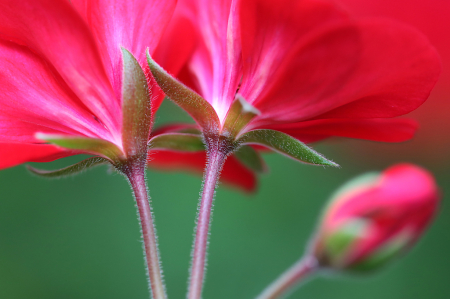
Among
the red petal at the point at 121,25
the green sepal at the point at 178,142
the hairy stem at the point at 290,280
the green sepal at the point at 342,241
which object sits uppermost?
the red petal at the point at 121,25

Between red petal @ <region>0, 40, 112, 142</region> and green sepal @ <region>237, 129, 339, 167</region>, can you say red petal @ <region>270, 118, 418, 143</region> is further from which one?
red petal @ <region>0, 40, 112, 142</region>

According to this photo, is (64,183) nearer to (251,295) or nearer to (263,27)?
(251,295)

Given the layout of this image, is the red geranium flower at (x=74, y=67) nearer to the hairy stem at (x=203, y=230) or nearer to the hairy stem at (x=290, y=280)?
the hairy stem at (x=203, y=230)

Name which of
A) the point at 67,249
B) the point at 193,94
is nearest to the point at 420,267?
Answer: the point at 67,249

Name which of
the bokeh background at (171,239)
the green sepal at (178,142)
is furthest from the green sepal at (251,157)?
the bokeh background at (171,239)

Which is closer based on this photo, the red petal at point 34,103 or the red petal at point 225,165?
the red petal at point 34,103

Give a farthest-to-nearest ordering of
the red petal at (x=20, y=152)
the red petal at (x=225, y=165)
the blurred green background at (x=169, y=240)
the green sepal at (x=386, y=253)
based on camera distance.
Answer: the blurred green background at (x=169, y=240)
the red petal at (x=225, y=165)
the green sepal at (x=386, y=253)
the red petal at (x=20, y=152)
